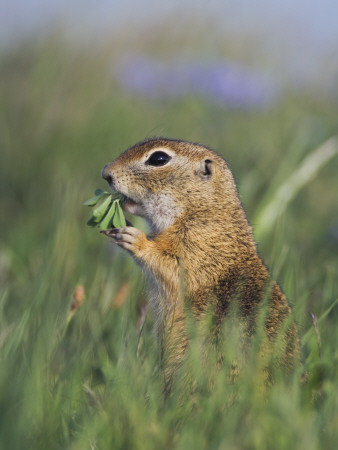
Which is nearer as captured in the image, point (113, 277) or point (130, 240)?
point (130, 240)

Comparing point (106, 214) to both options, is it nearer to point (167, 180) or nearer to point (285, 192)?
point (167, 180)

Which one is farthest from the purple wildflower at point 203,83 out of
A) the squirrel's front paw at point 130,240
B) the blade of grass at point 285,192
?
the squirrel's front paw at point 130,240

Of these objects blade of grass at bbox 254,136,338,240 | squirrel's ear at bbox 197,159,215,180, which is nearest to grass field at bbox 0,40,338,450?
blade of grass at bbox 254,136,338,240

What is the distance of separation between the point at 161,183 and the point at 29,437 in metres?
1.65

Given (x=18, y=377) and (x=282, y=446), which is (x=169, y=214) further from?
(x=282, y=446)

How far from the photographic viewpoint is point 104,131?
6.57 meters

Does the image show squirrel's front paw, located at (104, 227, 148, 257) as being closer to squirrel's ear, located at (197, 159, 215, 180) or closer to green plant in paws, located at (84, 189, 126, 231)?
green plant in paws, located at (84, 189, 126, 231)

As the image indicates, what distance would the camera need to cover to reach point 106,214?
133 inches

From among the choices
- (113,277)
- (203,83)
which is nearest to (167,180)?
(113,277)

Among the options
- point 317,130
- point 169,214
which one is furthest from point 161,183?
point 317,130

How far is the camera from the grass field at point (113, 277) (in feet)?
7.20

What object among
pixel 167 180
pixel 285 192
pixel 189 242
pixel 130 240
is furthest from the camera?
pixel 285 192

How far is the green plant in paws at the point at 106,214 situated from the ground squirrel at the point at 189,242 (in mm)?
84

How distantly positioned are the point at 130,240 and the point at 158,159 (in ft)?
1.78
